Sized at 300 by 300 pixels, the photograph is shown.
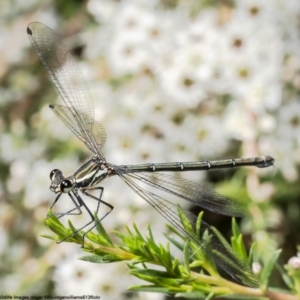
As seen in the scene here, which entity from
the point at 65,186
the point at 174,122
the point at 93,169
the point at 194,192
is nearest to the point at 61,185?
the point at 65,186

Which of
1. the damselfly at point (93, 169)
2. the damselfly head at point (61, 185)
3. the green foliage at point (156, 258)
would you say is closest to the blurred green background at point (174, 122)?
the damselfly at point (93, 169)

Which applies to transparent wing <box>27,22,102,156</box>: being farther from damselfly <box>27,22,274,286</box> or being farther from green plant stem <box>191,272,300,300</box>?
green plant stem <box>191,272,300,300</box>

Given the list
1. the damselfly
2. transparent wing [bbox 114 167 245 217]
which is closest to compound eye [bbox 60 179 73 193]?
the damselfly

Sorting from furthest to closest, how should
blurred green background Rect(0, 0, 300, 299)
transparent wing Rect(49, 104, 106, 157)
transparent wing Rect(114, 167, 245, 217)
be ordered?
blurred green background Rect(0, 0, 300, 299), transparent wing Rect(49, 104, 106, 157), transparent wing Rect(114, 167, 245, 217)

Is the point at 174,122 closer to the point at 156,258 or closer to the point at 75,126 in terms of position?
the point at 75,126

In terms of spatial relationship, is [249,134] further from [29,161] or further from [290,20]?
[29,161]

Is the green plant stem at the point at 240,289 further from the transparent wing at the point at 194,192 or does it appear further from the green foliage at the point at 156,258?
the transparent wing at the point at 194,192
